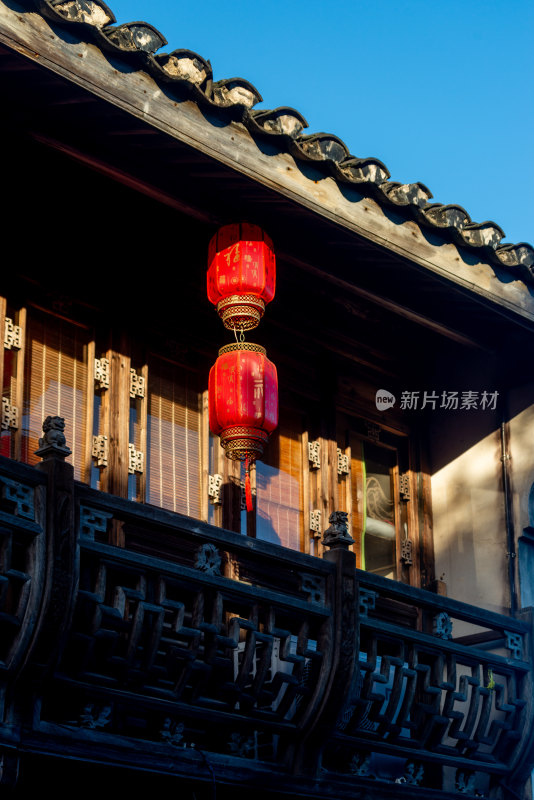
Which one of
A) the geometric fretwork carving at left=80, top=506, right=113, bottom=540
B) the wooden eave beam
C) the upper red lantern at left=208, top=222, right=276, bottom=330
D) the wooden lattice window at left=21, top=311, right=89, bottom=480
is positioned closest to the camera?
the geometric fretwork carving at left=80, top=506, right=113, bottom=540

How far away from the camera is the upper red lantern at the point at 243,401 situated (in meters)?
8.41

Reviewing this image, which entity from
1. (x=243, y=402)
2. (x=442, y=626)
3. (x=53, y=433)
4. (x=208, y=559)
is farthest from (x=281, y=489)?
(x=53, y=433)

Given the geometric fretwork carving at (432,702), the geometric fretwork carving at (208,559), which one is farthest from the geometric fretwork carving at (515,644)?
the geometric fretwork carving at (208,559)

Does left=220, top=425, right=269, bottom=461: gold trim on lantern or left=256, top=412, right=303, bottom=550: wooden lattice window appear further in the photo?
left=256, top=412, right=303, bottom=550: wooden lattice window

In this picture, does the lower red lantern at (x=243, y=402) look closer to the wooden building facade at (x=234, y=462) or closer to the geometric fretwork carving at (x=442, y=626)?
the wooden building facade at (x=234, y=462)

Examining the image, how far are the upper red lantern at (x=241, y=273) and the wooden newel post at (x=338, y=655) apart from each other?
1522 mm

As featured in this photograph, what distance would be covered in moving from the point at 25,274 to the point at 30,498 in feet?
7.75

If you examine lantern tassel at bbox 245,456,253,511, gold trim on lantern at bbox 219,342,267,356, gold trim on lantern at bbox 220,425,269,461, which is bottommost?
lantern tassel at bbox 245,456,253,511

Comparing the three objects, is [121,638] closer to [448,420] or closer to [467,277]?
[467,277]

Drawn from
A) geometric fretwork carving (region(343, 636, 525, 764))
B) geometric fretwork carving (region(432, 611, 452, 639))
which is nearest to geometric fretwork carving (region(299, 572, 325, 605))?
geometric fretwork carving (region(343, 636, 525, 764))

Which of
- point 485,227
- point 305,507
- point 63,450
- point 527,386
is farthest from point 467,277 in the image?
point 63,450

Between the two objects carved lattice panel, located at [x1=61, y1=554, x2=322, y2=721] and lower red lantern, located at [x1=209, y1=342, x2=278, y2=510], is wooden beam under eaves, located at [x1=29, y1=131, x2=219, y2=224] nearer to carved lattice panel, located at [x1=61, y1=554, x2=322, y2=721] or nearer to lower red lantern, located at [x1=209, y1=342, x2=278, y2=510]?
lower red lantern, located at [x1=209, y1=342, x2=278, y2=510]

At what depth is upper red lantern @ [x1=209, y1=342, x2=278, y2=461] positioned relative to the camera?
841 cm

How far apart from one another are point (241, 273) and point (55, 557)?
8.72ft
